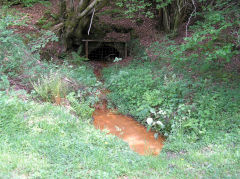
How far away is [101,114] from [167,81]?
2394 millimetres

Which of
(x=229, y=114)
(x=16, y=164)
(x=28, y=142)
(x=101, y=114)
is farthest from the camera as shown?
(x=101, y=114)

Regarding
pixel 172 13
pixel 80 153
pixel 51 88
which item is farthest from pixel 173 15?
pixel 80 153

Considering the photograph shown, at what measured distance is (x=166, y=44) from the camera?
36.9 feet

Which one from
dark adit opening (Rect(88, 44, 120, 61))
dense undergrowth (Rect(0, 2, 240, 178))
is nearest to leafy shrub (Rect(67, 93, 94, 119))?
dense undergrowth (Rect(0, 2, 240, 178))

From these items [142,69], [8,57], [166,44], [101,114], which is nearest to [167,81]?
[142,69]

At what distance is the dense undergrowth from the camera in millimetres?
4402

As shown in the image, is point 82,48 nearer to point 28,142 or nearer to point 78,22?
point 78,22

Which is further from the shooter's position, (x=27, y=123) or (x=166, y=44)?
(x=166, y=44)

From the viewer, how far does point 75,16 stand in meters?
10.8

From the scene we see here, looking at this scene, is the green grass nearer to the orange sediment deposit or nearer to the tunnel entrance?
the orange sediment deposit

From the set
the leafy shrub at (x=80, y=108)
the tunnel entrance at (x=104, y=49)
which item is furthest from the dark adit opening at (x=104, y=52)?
the leafy shrub at (x=80, y=108)

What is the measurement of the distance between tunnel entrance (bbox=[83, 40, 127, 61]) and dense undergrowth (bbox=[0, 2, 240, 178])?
2891 millimetres

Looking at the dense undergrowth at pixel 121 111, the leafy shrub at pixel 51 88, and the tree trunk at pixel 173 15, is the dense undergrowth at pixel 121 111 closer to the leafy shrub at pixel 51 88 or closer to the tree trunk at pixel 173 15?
the leafy shrub at pixel 51 88

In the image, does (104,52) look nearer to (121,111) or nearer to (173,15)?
(173,15)
